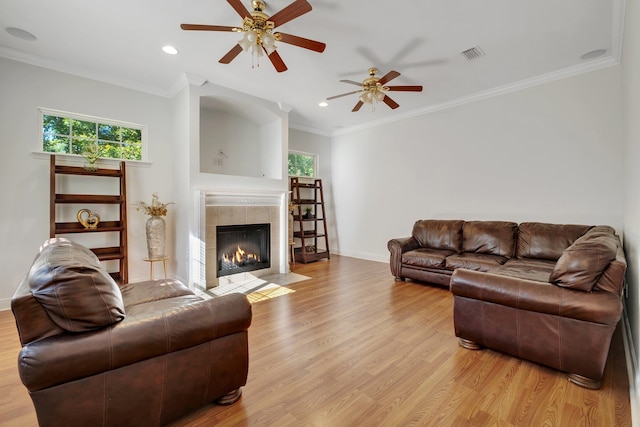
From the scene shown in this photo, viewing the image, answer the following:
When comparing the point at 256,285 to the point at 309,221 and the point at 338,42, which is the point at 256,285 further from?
the point at 338,42

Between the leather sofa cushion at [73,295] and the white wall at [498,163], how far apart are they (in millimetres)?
4919

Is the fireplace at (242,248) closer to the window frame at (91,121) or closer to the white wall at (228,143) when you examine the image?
the white wall at (228,143)

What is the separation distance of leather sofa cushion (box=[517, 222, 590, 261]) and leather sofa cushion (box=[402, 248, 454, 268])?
923 mm

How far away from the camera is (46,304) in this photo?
1.20 metres

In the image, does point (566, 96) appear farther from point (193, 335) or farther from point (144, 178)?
point (144, 178)

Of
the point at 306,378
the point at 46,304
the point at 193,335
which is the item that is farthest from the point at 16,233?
the point at 306,378

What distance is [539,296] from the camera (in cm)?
195

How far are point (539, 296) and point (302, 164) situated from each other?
536cm

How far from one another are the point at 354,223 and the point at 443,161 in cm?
237

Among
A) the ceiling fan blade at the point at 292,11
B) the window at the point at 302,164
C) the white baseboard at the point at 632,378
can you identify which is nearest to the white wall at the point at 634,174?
the white baseboard at the point at 632,378

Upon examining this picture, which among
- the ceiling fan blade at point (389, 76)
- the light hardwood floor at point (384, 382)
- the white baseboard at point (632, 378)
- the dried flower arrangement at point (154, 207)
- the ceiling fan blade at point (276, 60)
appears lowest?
the light hardwood floor at point (384, 382)

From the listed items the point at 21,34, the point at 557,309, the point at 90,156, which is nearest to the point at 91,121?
the point at 90,156

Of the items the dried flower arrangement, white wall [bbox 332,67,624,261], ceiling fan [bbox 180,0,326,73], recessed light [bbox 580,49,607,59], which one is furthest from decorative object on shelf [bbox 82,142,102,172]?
recessed light [bbox 580,49,607,59]

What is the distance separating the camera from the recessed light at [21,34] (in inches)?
115
